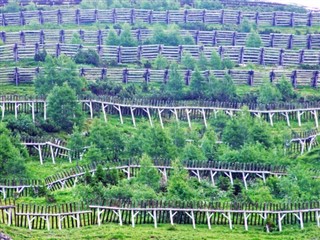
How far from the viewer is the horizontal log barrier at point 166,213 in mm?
115625

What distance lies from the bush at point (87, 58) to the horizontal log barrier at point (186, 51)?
2.43m

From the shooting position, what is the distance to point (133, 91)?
158 meters

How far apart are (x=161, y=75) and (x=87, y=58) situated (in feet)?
39.2

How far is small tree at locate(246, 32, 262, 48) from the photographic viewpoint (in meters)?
183

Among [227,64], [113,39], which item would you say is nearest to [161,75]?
[227,64]

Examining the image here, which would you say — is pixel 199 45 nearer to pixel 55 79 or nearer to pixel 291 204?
pixel 55 79

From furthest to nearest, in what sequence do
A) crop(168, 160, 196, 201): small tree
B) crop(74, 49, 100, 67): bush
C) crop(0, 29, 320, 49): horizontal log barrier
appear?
1. crop(0, 29, 320, 49): horizontal log barrier
2. crop(74, 49, 100, 67): bush
3. crop(168, 160, 196, 201): small tree

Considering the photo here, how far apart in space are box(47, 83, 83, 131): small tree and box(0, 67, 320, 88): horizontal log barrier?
19.0m

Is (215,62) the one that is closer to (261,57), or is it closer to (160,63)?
(160,63)

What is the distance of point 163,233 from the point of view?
113375 mm

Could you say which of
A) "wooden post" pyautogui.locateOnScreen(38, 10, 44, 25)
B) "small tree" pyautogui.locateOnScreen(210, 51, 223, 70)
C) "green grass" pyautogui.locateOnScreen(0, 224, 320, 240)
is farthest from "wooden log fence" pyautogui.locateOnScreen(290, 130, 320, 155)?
"wooden post" pyautogui.locateOnScreen(38, 10, 44, 25)

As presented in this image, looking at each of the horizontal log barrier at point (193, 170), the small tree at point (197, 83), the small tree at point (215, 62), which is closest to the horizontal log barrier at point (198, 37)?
the small tree at point (215, 62)

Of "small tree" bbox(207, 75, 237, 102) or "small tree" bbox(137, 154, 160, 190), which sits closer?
"small tree" bbox(137, 154, 160, 190)

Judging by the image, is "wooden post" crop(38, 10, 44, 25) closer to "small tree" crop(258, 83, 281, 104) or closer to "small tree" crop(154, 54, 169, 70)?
"small tree" crop(154, 54, 169, 70)
